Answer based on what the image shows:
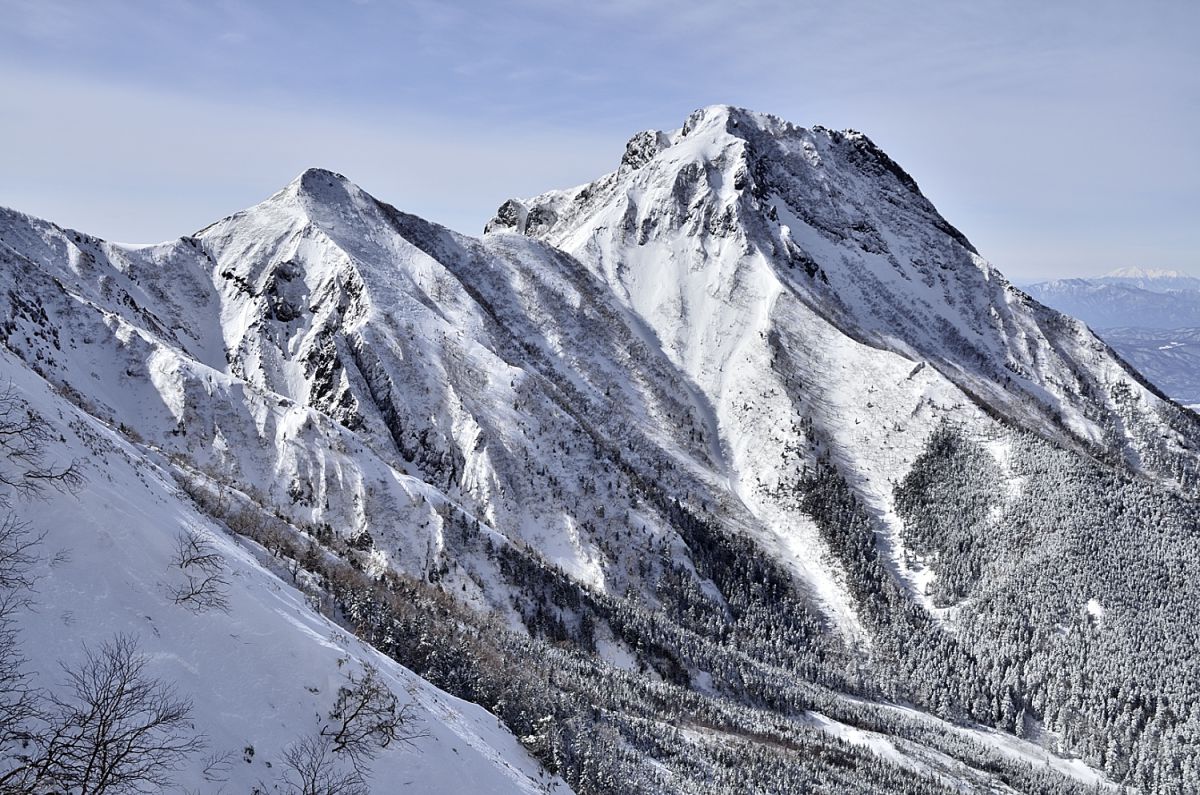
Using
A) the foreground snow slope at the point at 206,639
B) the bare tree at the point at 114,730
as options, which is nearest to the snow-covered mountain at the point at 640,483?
the foreground snow slope at the point at 206,639

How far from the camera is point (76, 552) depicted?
22375mm

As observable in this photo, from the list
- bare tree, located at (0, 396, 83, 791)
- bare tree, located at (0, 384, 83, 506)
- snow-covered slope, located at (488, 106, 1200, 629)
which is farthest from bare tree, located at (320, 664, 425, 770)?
snow-covered slope, located at (488, 106, 1200, 629)

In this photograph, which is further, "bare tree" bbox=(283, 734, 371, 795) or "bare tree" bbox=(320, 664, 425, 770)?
"bare tree" bbox=(320, 664, 425, 770)

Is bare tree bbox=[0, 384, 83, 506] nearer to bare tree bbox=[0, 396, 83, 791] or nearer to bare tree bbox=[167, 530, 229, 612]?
bare tree bbox=[0, 396, 83, 791]

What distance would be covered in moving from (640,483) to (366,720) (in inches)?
3630

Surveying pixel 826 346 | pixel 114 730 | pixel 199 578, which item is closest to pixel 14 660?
pixel 114 730

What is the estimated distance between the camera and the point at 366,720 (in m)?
24.5

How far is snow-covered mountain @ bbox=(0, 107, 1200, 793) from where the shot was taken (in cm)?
5509

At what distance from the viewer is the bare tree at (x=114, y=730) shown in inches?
622

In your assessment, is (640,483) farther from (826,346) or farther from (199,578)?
(199,578)

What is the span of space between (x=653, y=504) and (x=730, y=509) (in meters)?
21.5

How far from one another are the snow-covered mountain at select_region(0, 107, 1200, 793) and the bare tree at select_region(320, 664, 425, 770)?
5.08 ft

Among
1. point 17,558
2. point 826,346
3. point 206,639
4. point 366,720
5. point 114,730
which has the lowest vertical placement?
point 366,720

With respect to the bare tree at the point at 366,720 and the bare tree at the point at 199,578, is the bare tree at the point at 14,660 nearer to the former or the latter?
the bare tree at the point at 199,578
